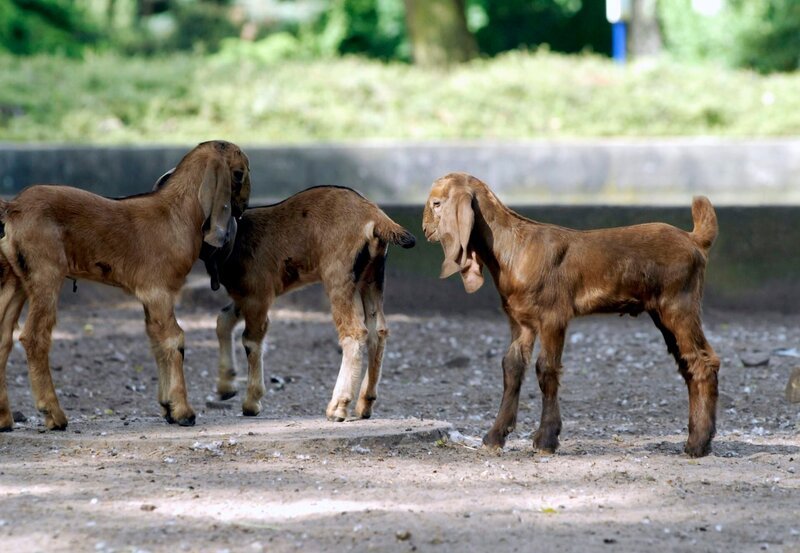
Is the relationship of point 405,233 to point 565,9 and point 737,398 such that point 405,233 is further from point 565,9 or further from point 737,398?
point 565,9

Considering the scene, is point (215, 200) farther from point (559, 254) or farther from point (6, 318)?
point (559, 254)

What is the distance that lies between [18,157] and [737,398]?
995cm

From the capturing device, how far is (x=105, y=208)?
725cm

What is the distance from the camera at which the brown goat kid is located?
7.55 meters

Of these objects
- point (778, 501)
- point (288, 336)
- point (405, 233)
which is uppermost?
point (405, 233)

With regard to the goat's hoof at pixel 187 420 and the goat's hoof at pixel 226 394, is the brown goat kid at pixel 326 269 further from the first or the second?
the goat's hoof at pixel 187 420

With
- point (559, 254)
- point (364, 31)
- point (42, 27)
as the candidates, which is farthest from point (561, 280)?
point (364, 31)

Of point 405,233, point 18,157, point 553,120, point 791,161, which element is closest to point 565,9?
point 553,120

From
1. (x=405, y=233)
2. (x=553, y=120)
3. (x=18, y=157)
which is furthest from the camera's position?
(x=553, y=120)

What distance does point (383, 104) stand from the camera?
63.5 feet

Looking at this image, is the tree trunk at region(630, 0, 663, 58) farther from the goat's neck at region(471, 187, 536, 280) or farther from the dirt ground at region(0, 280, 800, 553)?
Result: the goat's neck at region(471, 187, 536, 280)

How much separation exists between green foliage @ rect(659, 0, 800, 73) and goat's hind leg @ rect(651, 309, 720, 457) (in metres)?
22.5

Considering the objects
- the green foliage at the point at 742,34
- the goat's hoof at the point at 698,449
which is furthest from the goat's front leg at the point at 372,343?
the green foliage at the point at 742,34

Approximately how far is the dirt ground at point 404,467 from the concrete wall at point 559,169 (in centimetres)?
576
